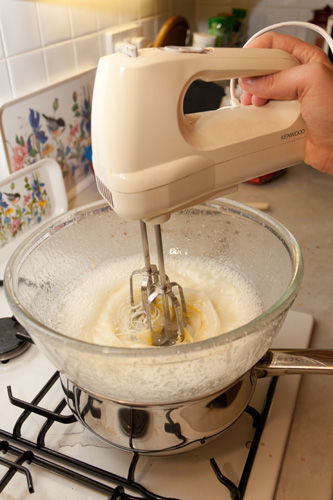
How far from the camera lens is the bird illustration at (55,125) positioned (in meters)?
0.92

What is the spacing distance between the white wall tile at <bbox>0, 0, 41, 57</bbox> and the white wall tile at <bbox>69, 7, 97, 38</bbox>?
116 mm

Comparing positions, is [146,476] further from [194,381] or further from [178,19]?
[178,19]

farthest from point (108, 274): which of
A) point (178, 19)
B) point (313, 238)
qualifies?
point (178, 19)

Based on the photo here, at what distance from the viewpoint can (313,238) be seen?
32.9 inches

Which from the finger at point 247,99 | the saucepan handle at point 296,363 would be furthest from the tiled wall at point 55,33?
the saucepan handle at point 296,363

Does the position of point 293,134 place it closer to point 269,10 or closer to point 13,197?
point 13,197

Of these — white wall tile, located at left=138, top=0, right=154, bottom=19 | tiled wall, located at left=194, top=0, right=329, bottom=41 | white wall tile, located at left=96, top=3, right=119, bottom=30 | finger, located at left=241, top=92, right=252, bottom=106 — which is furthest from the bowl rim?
tiled wall, located at left=194, top=0, right=329, bottom=41

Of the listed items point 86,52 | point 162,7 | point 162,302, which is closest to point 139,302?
point 162,302

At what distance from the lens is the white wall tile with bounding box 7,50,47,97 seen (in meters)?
A: 0.82

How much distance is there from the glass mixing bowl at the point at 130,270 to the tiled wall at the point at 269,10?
0.99 metres

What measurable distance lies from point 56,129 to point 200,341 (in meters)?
0.72

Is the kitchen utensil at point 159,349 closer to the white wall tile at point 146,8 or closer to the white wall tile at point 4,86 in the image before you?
the white wall tile at point 4,86

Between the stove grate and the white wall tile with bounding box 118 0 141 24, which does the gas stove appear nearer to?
the stove grate

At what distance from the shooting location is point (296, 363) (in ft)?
1.49
